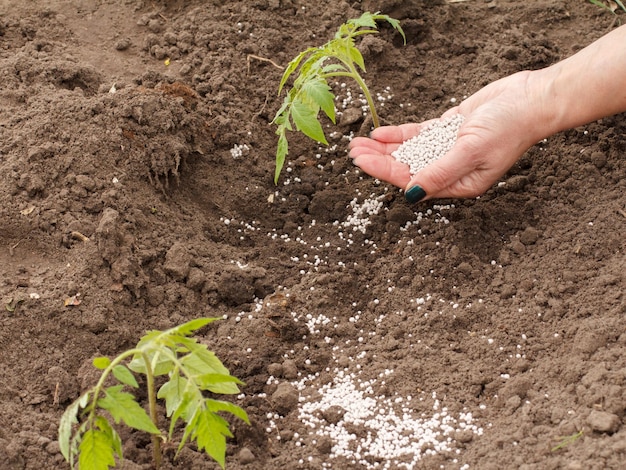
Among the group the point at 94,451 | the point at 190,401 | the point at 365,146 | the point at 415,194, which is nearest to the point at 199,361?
the point at 190,401

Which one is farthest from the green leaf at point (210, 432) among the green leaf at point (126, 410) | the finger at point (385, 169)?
the finger at point (385, 169)

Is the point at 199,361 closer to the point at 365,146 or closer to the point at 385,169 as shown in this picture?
the point at 385,169

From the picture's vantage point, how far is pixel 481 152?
3.21m

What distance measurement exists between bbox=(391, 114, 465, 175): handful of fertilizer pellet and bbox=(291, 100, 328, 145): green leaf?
0.54m

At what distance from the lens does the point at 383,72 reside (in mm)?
3912

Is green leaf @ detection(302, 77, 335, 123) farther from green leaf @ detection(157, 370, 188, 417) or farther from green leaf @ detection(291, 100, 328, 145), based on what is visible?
green leaf @ detection(157, 370, 188, 417)

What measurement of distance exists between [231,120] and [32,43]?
1077mm

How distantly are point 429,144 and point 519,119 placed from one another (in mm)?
402

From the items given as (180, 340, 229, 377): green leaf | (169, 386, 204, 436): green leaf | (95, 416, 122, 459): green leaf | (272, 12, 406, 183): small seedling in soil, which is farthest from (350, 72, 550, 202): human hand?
(95, 416, 122, 459): green leaf

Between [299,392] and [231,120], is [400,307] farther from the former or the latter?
[231,120]

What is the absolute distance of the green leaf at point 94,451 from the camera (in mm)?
2059

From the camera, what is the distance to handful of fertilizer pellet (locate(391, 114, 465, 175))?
3361 mm

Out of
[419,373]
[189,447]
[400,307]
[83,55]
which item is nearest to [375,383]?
[419,373]

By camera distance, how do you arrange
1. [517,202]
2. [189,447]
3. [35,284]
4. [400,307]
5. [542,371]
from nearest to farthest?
[189,447], [542,371], [35,284], [400,307], [517,202]
